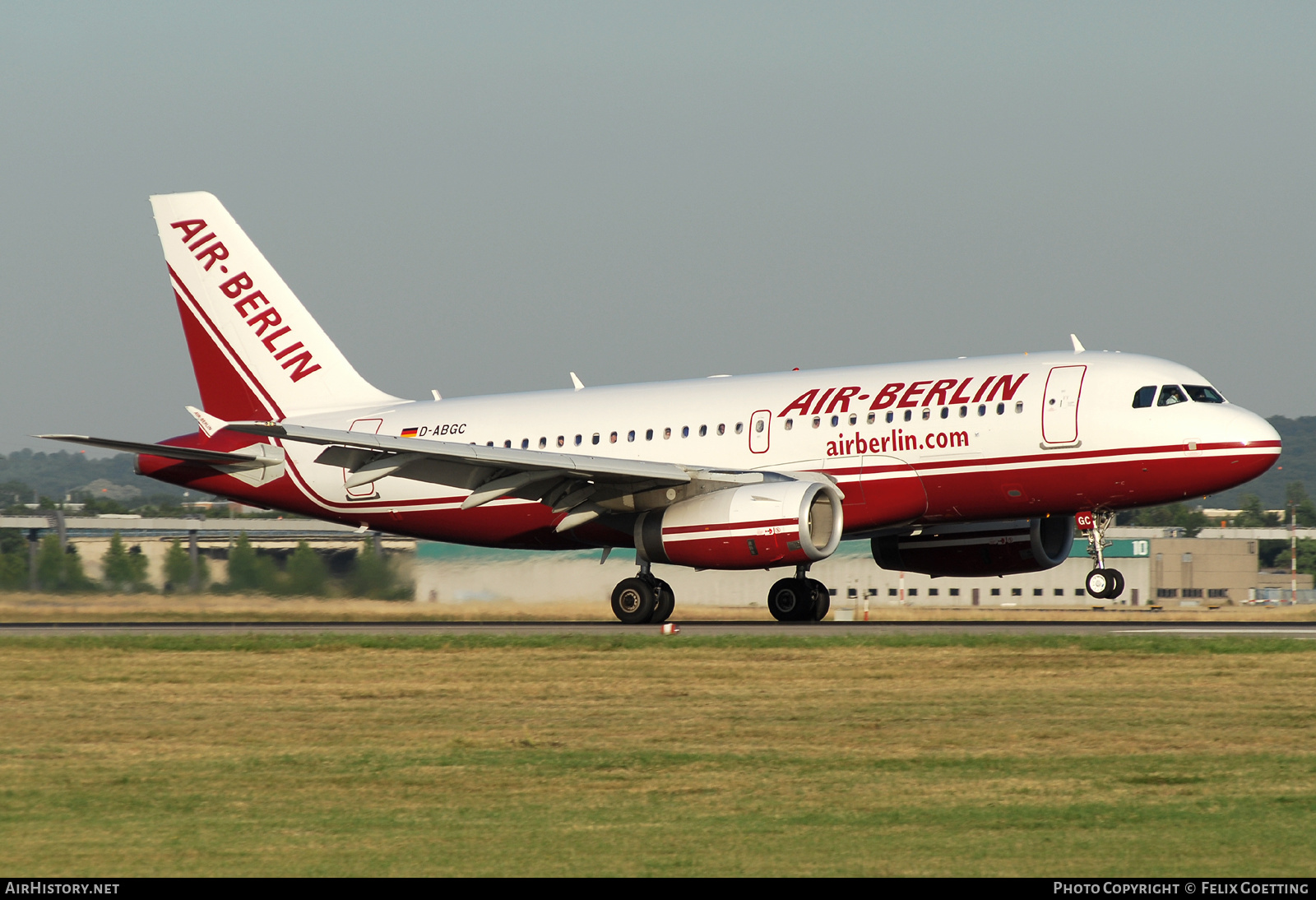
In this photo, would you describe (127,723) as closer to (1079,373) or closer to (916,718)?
(916,718)

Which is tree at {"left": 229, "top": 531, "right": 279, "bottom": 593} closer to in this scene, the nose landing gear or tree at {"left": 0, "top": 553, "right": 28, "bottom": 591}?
tree at {"left": 0, "top": 553, "right": 28, "bottom": 591}

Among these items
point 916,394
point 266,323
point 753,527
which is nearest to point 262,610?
point 266,323

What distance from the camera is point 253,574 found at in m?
33.9

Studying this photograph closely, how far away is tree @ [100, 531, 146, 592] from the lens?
113ft

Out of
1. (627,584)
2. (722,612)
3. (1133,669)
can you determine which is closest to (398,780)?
(1133,669)

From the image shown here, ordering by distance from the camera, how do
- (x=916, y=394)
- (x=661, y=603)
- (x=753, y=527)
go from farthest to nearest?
(x=661, y=603), (x=916, y=394), (x=753, y=527)

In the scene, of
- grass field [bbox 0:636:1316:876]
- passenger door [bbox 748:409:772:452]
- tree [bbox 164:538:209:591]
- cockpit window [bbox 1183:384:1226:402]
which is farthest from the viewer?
tree [bbox 164:538:209:591]

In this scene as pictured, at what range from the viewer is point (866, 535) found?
96.9ft

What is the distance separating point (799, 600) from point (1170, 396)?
8.05 m

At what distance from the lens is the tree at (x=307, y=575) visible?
1328 inches

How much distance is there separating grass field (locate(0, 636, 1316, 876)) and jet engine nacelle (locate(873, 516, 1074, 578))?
27.5 feet

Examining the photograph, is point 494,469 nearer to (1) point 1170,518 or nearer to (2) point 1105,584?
(2) point 1105,584

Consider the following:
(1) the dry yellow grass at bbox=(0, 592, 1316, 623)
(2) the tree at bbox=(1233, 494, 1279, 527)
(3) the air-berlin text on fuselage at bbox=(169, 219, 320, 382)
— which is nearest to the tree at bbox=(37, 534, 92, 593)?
(1) the dry yellow grass at bbox=(0, 592, 1316, 623)

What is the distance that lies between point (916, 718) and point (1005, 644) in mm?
7144
